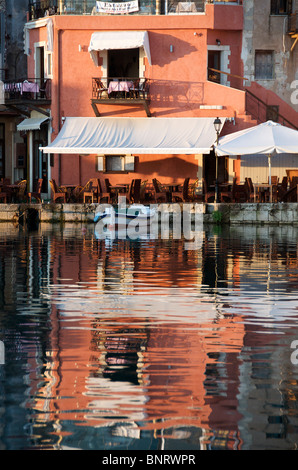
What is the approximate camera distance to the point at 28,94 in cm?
3731

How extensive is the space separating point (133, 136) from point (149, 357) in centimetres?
2702

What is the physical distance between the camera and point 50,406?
21.2 feet

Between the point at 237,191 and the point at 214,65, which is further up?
the point at 214,65

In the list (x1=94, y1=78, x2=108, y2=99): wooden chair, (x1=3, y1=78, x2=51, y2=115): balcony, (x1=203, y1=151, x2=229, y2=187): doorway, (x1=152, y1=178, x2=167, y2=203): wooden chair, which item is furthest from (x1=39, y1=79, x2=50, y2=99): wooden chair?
(x1=152, y1=178, x2=167, y2=203): wooden chair

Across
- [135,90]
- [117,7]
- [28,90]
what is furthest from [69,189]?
[117,7]

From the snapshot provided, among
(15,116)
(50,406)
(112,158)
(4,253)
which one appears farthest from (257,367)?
(15,116)

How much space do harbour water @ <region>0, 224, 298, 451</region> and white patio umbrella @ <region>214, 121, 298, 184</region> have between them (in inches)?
519

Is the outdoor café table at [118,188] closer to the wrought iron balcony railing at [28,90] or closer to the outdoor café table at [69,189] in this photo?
the outdoor café table at [69,189]

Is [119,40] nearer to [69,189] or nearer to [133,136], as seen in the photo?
[133,136]

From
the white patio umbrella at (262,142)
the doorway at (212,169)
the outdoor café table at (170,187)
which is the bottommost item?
the outdoor café table at (170,187)

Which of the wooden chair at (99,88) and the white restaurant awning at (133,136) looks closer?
the white restaurant awning at (133,136)

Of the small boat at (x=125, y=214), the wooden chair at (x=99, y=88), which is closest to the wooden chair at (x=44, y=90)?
the wooden chair at (x=99, y=88)

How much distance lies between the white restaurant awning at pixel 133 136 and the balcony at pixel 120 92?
681 millimetres

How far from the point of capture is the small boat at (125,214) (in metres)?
30.1
